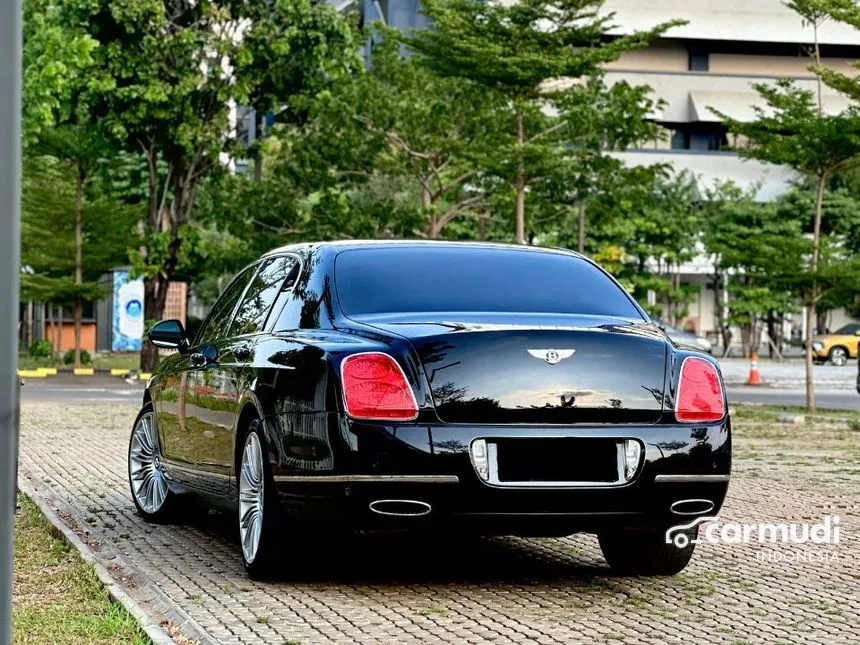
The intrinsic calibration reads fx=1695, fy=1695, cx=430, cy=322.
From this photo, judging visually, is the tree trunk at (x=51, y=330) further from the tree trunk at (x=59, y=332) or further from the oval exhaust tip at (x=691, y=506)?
the oval exhaust tip at (x=691, y=506)

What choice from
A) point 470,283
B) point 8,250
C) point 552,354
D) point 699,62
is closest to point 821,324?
point 699,62

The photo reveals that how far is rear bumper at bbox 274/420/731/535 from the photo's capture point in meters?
6.98

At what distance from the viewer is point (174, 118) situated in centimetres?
3531

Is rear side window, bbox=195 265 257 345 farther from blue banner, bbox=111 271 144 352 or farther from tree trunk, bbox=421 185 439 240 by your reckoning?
blue banner, bbox=111 271 144 352

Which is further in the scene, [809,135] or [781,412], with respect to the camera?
[781,412]

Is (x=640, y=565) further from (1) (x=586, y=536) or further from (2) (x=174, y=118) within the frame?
(2) (x=174, y=118)

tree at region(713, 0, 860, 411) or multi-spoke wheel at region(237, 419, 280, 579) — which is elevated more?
tree at region(713, 0, 860, 411)

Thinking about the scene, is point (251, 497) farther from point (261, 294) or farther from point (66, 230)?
point (66, 230)

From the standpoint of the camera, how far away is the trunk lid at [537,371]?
23.3ft

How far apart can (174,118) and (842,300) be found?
15.4 meters

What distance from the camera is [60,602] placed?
710 cm

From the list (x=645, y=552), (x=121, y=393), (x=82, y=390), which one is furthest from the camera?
(x=82, y=390)

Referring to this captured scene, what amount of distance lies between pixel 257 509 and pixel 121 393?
71.9ft

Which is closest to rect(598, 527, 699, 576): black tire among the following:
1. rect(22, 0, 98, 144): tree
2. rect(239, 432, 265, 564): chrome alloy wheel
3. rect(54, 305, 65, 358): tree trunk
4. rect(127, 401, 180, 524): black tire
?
rect(239, 432, 265, 564): chrome alloy wheel
